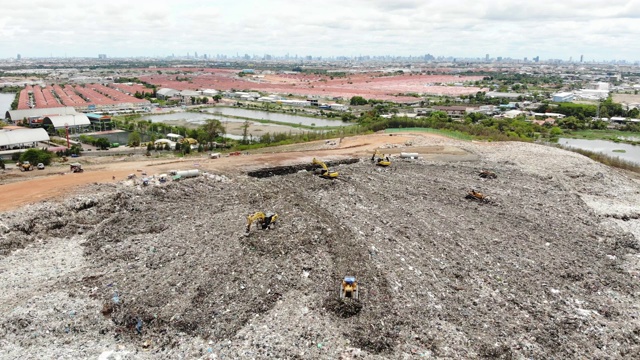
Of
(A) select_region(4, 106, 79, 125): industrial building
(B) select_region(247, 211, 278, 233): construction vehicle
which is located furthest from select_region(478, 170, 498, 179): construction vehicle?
(A) select_region(4, 106, 79, 125): industrial building

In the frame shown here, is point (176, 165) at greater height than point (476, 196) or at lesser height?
greater

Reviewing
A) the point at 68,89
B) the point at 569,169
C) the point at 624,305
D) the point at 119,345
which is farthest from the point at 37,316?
the point at 68,89

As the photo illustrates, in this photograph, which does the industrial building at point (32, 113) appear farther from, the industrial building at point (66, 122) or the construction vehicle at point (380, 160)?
the construction vehicle at point (380, 160)

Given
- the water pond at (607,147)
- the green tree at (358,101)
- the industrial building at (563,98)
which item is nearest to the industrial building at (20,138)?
the green tree at (358,101)

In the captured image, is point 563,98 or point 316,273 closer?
point 316,273

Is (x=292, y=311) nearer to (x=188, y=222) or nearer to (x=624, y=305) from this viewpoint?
(x=188, y=222)

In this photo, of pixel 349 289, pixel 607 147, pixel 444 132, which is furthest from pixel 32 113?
pixel 607 147

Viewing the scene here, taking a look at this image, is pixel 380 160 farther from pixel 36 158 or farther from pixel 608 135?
pixel 608 135
